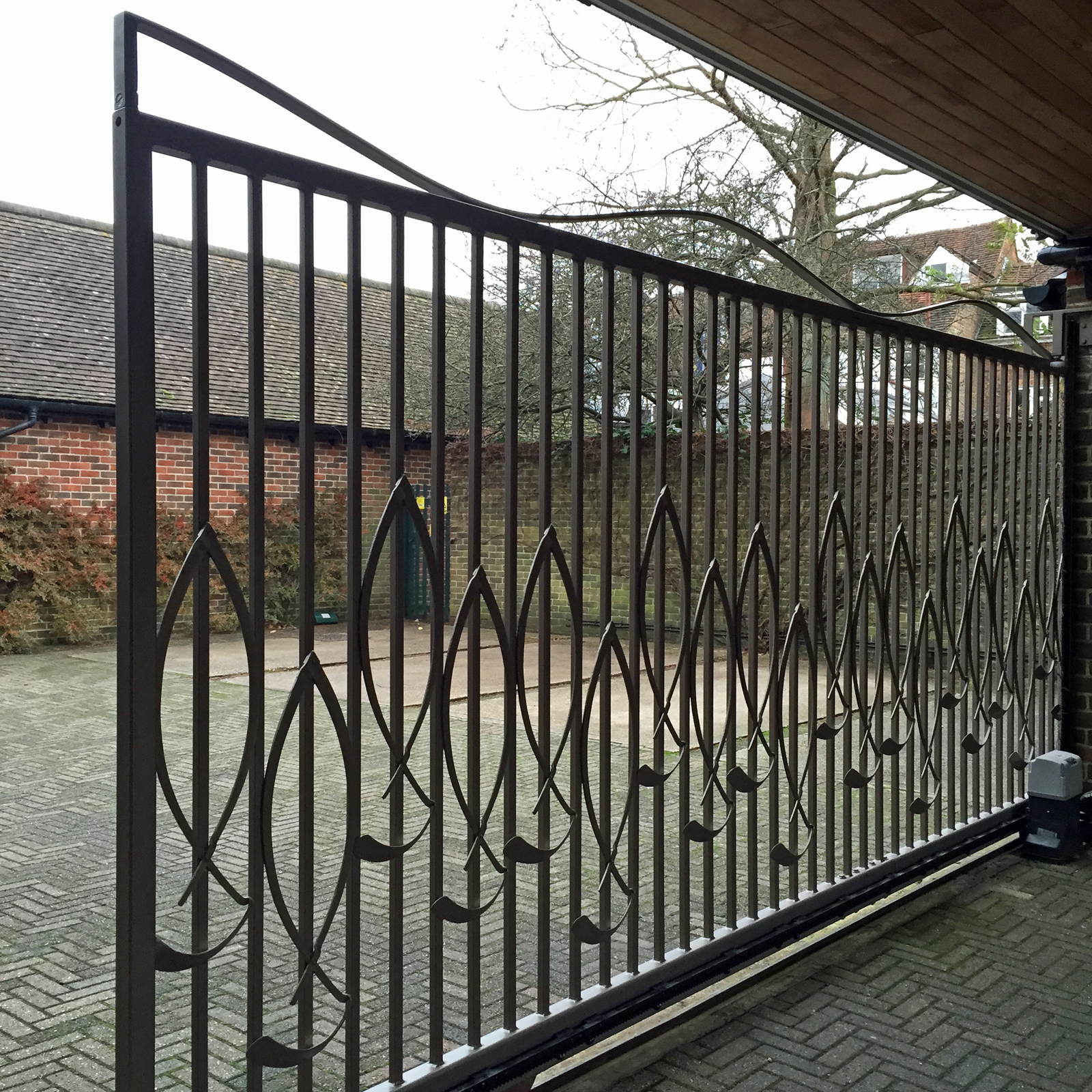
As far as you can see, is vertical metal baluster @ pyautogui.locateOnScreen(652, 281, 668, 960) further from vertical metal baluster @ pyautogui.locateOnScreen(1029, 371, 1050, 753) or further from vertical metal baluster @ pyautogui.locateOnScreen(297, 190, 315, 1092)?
vertical metal baluster @ pyautogui.locateOnScreen(1029, 371, 1050, 753)

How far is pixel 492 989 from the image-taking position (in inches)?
133

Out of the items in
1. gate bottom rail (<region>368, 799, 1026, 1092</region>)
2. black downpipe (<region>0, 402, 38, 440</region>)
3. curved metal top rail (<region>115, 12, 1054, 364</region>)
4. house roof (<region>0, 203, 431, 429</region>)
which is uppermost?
house roof (<region>0, 203, 431, 429</region>)

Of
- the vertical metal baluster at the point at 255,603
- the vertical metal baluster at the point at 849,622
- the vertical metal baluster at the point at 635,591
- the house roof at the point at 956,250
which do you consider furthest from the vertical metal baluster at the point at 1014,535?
the house roof at the point at 956,250

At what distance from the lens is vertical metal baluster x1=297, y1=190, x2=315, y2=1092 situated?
6.78 ft

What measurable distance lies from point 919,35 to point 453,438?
33.9 ft

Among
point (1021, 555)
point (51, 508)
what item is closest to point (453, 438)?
point (51, 508)

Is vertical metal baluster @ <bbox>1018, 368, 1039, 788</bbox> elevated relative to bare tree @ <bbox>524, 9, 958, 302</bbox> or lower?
lower

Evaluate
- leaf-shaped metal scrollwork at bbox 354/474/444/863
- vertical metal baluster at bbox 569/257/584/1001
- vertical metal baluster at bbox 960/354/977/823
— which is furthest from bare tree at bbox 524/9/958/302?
leaf-shaped metal scrollwork at bbox 354/474/444/863

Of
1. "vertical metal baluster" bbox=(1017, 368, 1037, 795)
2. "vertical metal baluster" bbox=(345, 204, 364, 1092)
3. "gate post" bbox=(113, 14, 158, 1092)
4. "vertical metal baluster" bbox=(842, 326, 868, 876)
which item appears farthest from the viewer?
"vertical metal baluster" bbox=(1017, 368, 1037, 795)

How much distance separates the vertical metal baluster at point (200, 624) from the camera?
1.88 meters

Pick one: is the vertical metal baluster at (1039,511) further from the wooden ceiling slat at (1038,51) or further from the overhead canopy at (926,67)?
the wooden ceiling slat at (1038,51)

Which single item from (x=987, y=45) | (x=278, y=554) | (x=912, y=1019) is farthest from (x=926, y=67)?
(x=278, y=554)

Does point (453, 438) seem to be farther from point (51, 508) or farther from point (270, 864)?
point (270, 864)

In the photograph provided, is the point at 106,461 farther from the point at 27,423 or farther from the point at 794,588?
the point at 794,588
